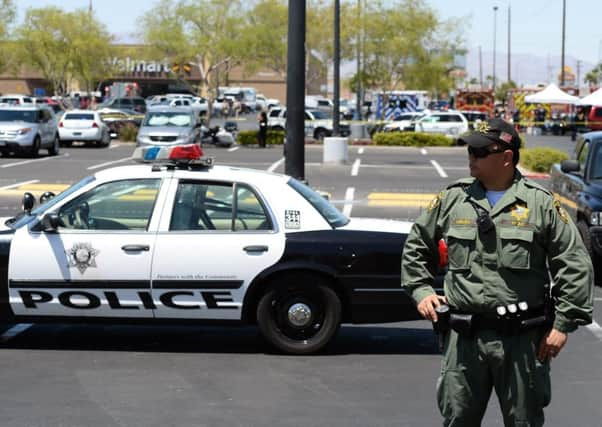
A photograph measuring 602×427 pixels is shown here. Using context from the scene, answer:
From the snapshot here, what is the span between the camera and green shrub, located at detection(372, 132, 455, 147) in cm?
4019

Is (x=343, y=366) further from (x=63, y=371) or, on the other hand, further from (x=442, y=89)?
(x=442, y=89)

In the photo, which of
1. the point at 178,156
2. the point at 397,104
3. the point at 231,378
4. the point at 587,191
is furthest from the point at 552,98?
the point at 231,378

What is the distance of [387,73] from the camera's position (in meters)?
57.5

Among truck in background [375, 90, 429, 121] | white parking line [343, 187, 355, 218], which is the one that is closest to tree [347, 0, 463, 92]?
truck in background [375, 90, 429, 121]

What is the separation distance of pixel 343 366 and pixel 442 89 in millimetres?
60326

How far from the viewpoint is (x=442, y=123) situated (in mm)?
50531

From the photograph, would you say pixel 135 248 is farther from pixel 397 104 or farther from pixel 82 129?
pixel 397 104

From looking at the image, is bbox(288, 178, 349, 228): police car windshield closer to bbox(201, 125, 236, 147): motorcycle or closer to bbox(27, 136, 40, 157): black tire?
bbox(27, 136, 40, 157): black tire

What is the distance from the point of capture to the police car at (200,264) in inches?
327


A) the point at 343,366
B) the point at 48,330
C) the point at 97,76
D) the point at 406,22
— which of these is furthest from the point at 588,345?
the point at 97,76

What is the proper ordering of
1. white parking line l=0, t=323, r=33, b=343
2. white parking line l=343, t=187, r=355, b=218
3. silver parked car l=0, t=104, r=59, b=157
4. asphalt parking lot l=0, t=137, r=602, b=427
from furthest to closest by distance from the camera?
silver parked car l=0, t=104, r=59, b=157
white parking line l=343, t=187, r=355, b=218
white parking line l=0, t=323, r=33, b=343
asphalt parking lot l=0, t=137, r=602, b=427

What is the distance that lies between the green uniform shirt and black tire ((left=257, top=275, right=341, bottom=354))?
3.65 metres

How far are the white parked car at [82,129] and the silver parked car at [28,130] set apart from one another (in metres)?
4.10

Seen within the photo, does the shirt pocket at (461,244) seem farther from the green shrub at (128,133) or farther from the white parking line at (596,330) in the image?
the green shrub at (128,133)
